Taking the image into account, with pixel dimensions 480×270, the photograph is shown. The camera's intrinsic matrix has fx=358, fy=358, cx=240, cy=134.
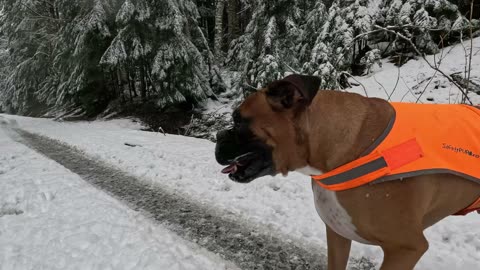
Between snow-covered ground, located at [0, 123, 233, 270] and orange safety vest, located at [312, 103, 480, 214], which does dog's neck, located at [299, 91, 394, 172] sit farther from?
snow-covered ground, located at [0, 123, 233, 270]

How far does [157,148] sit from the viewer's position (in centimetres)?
932

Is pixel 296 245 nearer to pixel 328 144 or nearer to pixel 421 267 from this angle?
pixel 421 267

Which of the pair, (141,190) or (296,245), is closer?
(296,245)

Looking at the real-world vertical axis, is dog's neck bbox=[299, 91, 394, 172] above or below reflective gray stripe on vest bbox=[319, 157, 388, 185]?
above

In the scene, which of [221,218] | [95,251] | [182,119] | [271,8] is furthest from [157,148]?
[271,8]

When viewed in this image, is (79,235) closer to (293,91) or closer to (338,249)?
(338,249)

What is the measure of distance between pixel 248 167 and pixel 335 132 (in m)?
0.59

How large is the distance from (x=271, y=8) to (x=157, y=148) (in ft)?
28.5

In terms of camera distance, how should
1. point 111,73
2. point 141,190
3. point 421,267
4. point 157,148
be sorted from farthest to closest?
point 111,73 → point 157,148 → point 141,190 → point 421,267

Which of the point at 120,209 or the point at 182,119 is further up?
the point at 120,209

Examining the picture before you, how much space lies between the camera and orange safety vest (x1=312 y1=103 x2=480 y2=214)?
2.08 meters

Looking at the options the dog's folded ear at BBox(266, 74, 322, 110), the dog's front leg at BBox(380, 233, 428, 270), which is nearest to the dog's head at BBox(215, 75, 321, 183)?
the dog's folded ear at BBox(266, 74, 322, 110)

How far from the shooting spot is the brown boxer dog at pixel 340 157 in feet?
6.77

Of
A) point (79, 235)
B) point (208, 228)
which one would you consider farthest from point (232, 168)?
point (79, 235)
